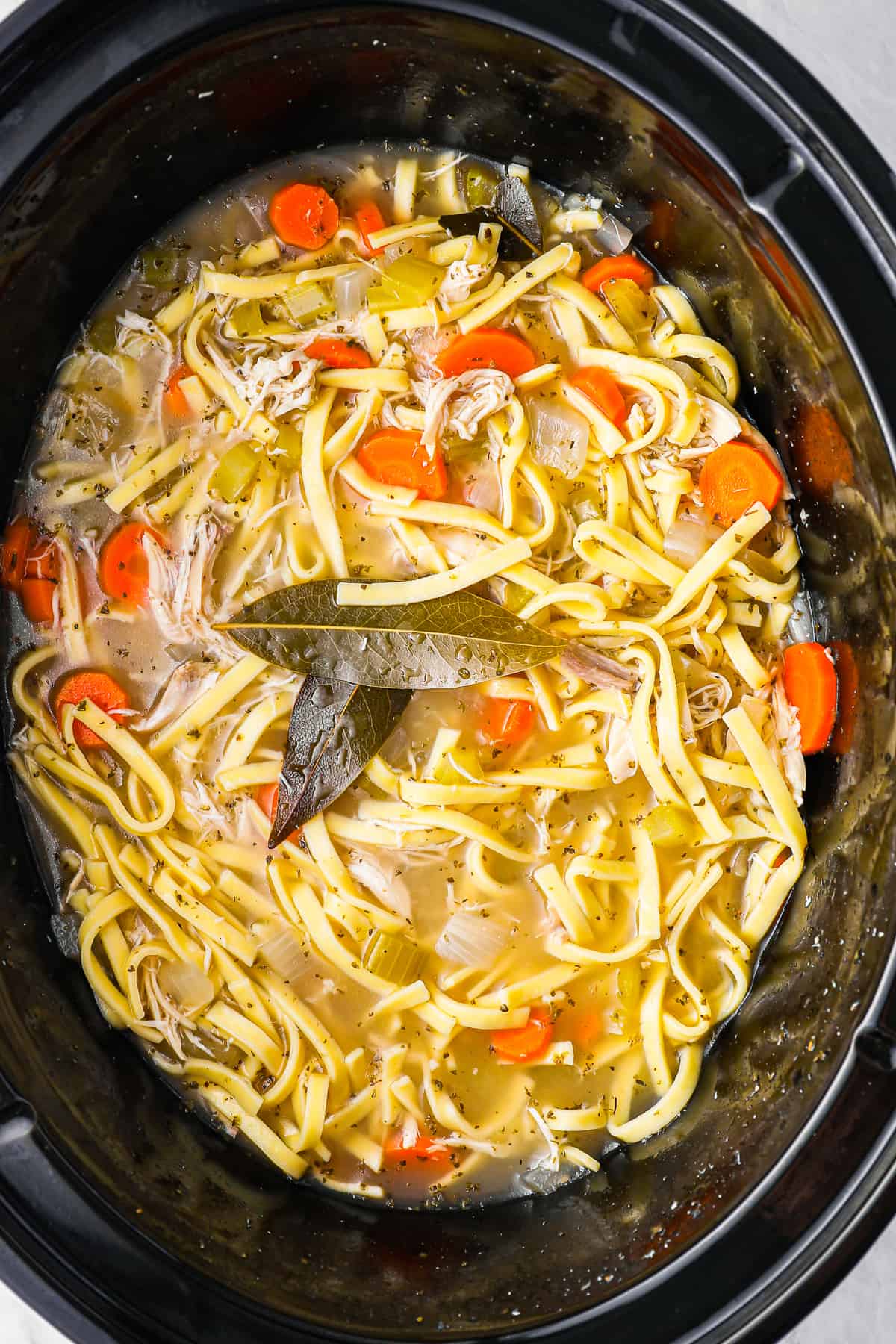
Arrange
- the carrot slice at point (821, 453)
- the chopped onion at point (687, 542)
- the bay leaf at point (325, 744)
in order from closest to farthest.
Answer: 1. the carrot slice at point (821, 453)
2. the bay leaf at point (325, 744)
3. the chopped onion at point (687, 542)

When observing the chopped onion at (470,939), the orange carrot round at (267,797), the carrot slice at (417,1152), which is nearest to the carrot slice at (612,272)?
the orange carrot round at (267,797)

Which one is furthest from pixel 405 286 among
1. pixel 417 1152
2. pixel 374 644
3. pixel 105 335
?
pixel 417 1152

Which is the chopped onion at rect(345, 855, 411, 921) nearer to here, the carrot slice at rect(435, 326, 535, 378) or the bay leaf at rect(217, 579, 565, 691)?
the bay leaf at rect(217, 579, 565, 691)

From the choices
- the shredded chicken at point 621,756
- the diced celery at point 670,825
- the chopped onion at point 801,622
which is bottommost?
the diced celery at point 670,825

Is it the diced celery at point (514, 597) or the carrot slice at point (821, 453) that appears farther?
the diced celery at point (514, 597)

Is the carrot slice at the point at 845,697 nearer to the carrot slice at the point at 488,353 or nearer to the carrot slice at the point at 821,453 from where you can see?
the carrot slice at the point at 821,453

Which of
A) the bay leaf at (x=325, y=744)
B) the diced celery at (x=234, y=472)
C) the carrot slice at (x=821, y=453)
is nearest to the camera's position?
the carrot slice at (x=821, y=453)

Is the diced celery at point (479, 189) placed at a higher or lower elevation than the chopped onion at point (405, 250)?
higher

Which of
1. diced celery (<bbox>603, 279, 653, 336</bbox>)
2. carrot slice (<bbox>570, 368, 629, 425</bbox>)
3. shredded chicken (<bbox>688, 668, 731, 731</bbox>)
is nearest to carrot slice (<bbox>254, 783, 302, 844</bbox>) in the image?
shredded chicken (<bbox>688, 668, 731, 731</bbox>)
